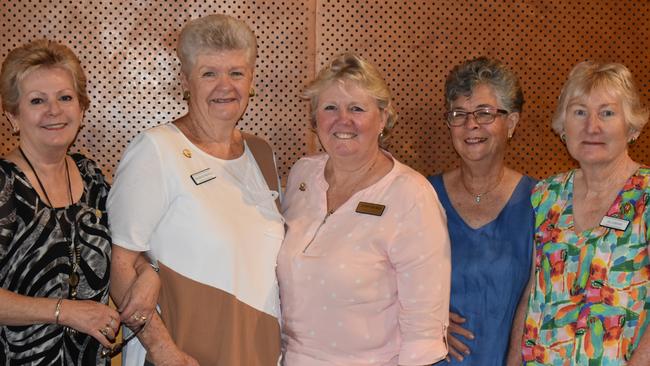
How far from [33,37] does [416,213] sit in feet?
6.66

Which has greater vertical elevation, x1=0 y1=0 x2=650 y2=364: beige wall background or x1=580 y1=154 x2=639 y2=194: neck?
x1=0 y1=0 x2=650 y2=364: beige wall background

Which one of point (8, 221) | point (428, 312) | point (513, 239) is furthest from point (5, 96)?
point (513, 239)

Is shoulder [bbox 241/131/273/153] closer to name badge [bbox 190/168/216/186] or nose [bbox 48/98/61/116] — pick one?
name badge [bbox 190/168/216/186]

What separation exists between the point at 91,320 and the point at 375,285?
1021mm

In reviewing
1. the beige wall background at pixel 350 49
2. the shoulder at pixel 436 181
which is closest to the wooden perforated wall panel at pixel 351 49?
the beige wall background at pixel 350 49

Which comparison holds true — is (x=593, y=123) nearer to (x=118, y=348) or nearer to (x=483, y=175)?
(x=483, y=175)

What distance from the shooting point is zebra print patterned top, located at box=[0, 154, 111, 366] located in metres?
2.43

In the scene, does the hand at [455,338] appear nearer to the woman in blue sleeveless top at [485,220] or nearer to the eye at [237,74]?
the woman in blue sleeveless top at [485,220]

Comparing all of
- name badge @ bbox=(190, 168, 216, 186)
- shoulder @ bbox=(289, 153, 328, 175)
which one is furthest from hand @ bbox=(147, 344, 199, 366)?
shoulder @ bbox=(289, 153, 328, 175)

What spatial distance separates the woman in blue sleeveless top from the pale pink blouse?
0.30 m

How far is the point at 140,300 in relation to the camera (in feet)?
7.93

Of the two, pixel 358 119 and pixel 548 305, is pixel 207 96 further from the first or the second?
pixel 548 305

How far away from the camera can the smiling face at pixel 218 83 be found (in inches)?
105

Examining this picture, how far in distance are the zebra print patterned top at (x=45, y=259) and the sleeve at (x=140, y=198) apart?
159mm
